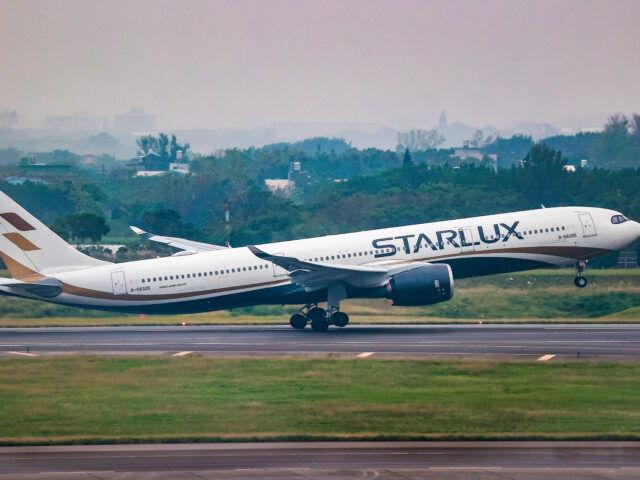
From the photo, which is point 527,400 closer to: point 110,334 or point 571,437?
point 571,437

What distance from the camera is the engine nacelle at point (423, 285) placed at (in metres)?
52.2

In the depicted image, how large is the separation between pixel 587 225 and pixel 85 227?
49.1m

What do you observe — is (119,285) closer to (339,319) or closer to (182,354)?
(182,354)

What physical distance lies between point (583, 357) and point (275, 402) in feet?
51.9

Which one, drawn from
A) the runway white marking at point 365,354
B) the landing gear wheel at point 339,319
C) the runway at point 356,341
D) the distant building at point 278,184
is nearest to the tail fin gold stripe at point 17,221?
the runway at point 356,341

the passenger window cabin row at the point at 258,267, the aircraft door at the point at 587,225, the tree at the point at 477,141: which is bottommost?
the passenger window cabin row at the point at 258,267

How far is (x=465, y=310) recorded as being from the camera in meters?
→ 65.6

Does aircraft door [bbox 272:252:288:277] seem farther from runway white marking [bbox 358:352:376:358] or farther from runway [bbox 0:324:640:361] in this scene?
runway white marking [bbox 358:352:376:358]

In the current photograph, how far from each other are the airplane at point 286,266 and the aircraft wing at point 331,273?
8 cm

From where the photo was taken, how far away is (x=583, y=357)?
4331 centimetres

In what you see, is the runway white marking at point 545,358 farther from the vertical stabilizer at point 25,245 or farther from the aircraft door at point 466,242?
the vertical stabilizer at point 25,245

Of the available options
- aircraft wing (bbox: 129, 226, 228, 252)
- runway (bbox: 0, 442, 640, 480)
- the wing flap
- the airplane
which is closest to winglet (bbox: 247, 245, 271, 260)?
the wing flap

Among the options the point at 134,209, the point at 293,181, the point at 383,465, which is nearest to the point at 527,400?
the point at 383,465

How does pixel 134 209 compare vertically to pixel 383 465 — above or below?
above
